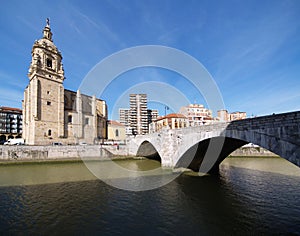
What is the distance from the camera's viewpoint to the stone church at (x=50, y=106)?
36.9 metres

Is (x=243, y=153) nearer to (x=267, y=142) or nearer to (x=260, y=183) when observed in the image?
(x=260, y=183)

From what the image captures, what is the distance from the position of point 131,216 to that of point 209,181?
9.59 metres

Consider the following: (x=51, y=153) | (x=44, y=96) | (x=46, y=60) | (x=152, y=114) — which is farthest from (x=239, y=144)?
(x=152, y=114)

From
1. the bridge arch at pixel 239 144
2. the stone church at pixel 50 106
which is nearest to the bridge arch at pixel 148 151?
the bridge arch at pixel 239 144

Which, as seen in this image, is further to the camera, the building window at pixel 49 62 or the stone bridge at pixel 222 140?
the building window at pixel 49 62

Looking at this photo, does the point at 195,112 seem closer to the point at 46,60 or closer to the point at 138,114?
the point at 138,114

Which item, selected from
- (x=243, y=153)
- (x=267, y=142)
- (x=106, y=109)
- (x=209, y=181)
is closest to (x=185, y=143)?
(x=209, y=181)

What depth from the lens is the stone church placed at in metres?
36.9

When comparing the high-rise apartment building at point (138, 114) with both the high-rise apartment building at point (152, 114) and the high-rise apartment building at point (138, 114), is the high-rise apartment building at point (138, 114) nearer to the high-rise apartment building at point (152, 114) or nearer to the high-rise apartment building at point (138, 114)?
the high-rise apartment building at point (138, 114)

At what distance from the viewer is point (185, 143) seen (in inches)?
735

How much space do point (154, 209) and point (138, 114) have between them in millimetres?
78725

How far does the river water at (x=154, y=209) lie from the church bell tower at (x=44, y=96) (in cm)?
2540

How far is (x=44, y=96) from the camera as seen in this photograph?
3859 cm

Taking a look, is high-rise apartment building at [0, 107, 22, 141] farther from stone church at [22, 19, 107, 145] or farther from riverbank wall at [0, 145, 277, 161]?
riverbank wall at [0, 145, 277, 161]
